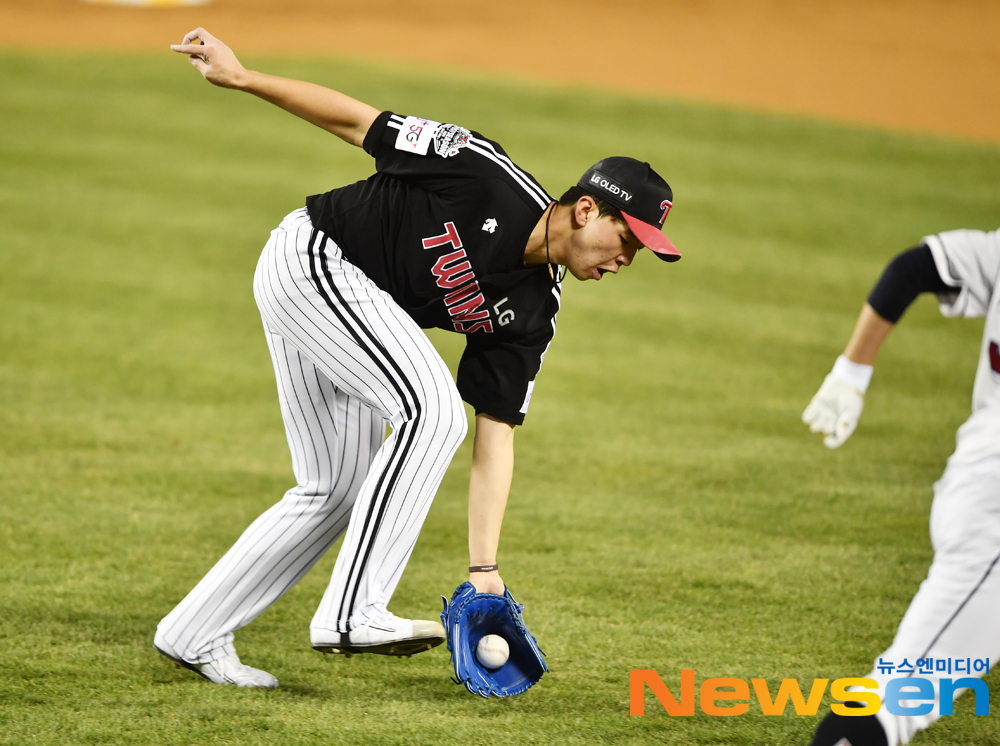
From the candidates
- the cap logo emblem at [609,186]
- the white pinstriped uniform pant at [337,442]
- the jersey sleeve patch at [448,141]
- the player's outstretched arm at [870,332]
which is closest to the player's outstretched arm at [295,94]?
the jersey sleeve patch at [448,141]

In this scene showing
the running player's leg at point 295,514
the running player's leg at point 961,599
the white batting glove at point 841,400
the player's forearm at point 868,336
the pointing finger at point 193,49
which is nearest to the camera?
the running player's leg at point 961,599

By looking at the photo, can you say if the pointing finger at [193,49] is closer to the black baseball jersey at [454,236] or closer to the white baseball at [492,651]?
the black baseball jersey at [454,236]

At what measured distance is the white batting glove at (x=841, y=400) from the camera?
9.96 feet

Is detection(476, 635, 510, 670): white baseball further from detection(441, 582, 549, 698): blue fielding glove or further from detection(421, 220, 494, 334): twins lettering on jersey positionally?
detection(421, 220, 494, 334): twins lettering on jersey

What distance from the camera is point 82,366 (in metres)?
7.45

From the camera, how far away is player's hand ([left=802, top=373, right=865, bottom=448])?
9.98 feet

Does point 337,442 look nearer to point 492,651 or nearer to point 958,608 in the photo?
point 492,651

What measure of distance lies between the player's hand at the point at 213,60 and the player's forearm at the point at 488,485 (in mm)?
1208

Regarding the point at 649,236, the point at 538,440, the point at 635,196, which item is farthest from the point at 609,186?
the point at 538,440

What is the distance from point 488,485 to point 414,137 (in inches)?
41.3

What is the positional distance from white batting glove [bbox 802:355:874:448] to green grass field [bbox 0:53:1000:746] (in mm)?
900

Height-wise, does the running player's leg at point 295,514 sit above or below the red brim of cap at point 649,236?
below

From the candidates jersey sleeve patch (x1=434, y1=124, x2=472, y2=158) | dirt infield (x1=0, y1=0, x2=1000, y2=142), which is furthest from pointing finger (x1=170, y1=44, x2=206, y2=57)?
dirt infield (x1=0, y1=0, x2=1000, y2=142)

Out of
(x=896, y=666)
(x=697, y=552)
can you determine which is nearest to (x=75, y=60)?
(x=697, y=552)
